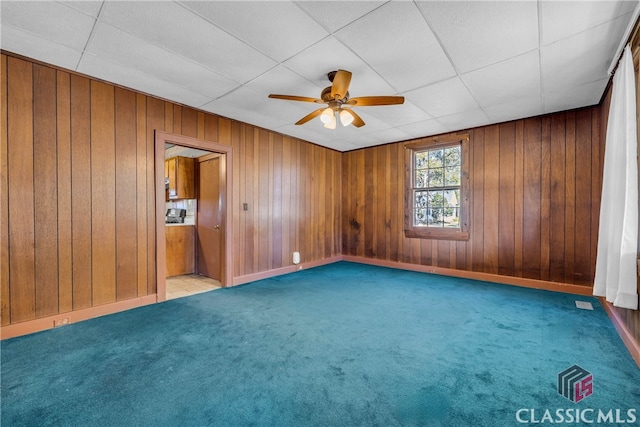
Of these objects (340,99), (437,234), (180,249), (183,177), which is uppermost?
(340,99)

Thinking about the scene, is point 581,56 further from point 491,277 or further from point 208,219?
point 208,219

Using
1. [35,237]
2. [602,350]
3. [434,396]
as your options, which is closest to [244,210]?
[35,237]

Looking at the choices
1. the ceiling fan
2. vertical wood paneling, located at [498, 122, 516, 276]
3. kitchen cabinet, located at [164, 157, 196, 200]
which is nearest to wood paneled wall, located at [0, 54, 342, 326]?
kitchen cabinet, located at [164, 157, 196, 200]

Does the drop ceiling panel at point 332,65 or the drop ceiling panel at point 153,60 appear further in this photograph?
the drop ceiling panel at point 332,65

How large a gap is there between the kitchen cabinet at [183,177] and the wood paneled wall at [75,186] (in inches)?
56.1

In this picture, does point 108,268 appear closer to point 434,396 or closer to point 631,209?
point 434,396

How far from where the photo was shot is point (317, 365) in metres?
2.05

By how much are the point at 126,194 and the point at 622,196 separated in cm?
487

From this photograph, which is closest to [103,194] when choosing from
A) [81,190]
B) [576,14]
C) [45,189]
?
[81,190]

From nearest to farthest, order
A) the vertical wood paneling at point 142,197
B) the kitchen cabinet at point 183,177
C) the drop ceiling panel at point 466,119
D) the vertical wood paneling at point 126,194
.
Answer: the vertical wood paneling at point 126,194 < the vertical wood paneling at point 142,197 < the drop ceiling panel at point 466,119 < the kitchen cabinet at point 183,177

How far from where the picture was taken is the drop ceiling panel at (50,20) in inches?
77.5

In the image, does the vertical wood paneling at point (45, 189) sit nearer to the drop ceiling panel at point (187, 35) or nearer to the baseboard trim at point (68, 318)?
the baseboard trim at point (68, 318)

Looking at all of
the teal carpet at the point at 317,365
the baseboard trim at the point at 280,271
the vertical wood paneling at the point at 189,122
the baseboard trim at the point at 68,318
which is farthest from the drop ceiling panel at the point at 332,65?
the baseboard trim at the point at 68,318

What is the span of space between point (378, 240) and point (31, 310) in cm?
516
